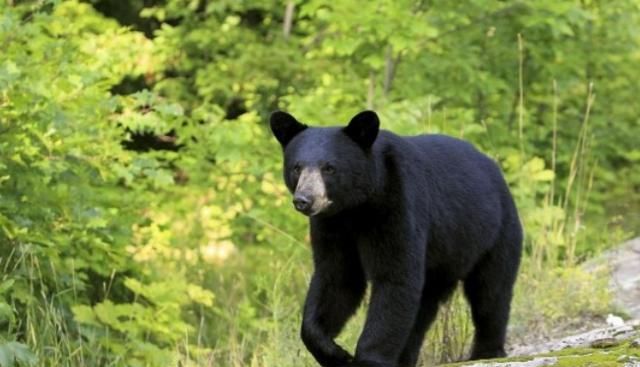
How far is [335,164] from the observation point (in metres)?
5.00

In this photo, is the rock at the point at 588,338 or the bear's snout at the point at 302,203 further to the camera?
the rock at the point at 588,338

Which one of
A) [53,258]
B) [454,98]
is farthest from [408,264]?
[454,98]

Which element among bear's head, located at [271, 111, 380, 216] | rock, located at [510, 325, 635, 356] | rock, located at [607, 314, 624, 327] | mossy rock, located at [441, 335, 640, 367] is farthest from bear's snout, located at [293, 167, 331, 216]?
rock, located at [607, 314, 624, 327]

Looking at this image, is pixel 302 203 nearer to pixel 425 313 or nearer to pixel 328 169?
pixel 328 169

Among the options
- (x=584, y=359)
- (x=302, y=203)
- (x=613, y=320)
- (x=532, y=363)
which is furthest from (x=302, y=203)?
(x=613, y=320)

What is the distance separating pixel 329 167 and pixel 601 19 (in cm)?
849

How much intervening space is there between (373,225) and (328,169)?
1.00 ft

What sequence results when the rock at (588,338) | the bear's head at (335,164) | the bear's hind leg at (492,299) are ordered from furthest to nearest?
the bear's hind leg at (492,299), the rock at (588,338), the bear's head at (335,164)

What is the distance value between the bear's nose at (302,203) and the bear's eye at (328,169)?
0.22 metres

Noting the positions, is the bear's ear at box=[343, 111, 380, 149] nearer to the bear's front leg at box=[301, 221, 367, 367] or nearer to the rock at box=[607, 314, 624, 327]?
the bear's front leg at box=[301, 221, 367, 367]

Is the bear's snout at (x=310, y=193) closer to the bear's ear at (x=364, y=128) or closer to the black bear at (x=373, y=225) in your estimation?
the black bear at (x=373, y=225)

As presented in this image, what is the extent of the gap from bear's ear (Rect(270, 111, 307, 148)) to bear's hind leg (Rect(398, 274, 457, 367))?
36.2 inches

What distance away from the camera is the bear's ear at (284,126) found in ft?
17.0

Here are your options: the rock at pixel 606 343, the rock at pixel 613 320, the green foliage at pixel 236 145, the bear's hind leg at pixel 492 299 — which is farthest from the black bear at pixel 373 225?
the rock at pixel 613 320
